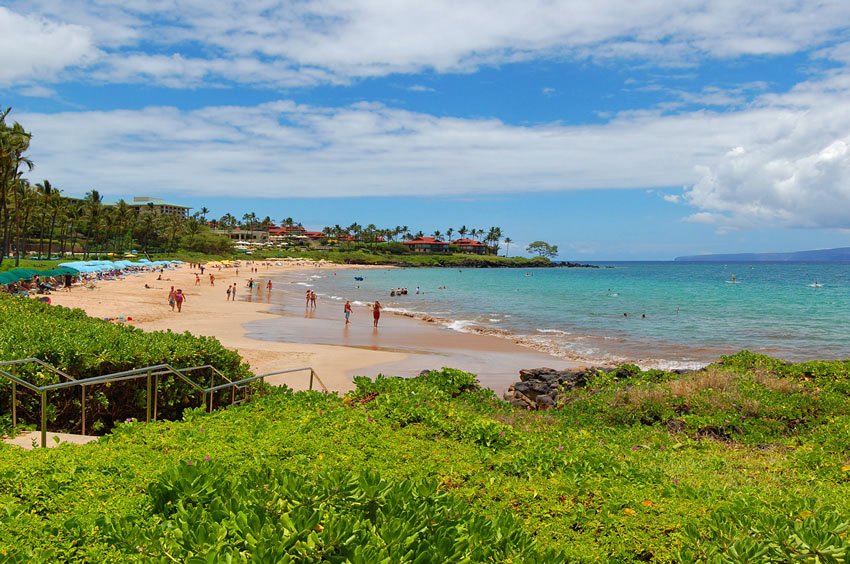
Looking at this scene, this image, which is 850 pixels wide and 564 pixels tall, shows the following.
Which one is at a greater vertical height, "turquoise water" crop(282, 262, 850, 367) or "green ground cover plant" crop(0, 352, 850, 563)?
"green ground cover plant" crop(0, 352, 850, 563)

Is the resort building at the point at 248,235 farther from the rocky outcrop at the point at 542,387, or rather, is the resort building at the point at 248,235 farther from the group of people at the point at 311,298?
the rocky outcrop at the point at 542,387

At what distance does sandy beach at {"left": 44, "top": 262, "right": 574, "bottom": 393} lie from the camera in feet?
65.5

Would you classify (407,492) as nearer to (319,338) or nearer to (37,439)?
(37,439)

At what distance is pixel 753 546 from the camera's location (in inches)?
139

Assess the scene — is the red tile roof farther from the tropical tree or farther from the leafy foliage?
the leafy foliage

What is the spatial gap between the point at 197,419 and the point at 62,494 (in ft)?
9.74

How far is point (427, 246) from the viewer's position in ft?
615

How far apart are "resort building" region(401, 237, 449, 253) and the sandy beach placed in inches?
5566

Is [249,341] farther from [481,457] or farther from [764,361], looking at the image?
[481,457]

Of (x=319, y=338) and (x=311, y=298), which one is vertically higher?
(x=311, y=298)

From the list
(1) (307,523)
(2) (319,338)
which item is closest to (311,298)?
(2) (319,338)

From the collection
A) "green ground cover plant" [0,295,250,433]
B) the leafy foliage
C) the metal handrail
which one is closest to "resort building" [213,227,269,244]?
"green ground cover plant" [0,295,250,433]

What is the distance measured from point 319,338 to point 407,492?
23.8m

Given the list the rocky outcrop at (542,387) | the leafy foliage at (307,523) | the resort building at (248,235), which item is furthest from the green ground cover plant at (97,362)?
the resort building at (248,235)
